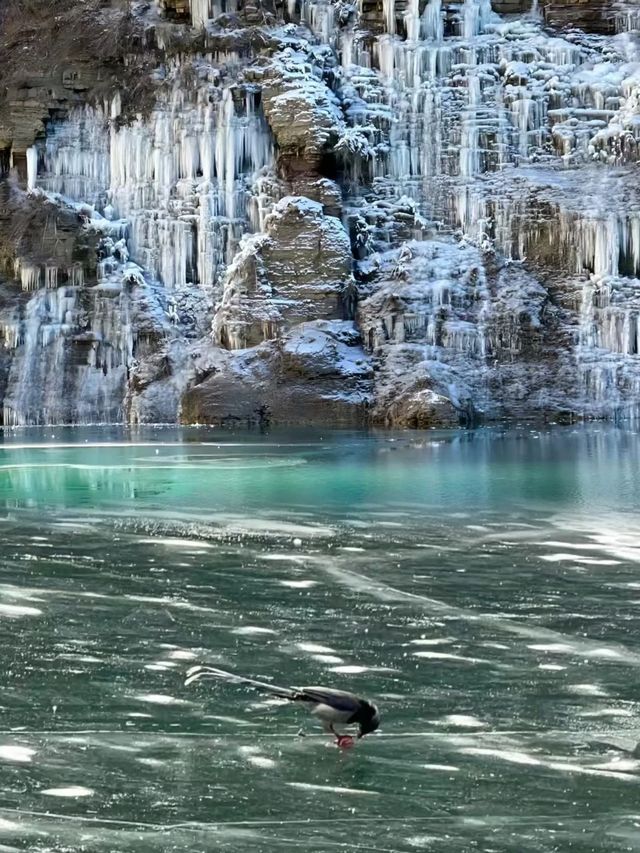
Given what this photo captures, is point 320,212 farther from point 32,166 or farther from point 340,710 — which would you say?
point 340,710

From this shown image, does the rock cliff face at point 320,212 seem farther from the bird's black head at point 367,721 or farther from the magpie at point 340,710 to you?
the bird's black head at point 367,721

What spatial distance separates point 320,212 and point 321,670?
3526 cm

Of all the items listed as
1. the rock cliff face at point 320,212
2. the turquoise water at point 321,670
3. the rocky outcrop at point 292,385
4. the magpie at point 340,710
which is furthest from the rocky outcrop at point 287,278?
the magpie at point 340,710

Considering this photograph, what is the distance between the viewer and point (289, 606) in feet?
27.3

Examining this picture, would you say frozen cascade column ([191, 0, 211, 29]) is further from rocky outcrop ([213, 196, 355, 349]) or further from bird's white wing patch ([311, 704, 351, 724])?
bird's white wing patch ([311, 704, 351, 724])

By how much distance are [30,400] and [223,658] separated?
36364 millimetres

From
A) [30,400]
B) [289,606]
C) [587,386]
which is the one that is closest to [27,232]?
[30,400]

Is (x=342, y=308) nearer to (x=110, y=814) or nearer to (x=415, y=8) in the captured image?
(x=415, y=8)

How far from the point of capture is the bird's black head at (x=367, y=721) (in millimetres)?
5375

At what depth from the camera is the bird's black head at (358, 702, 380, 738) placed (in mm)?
5375

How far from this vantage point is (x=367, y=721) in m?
5.38

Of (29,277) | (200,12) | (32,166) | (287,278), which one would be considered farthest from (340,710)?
(200,12)

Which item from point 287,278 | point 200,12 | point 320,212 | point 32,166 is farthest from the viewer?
point 200,12

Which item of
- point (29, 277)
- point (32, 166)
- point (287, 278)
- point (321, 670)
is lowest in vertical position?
point (321, 670)
